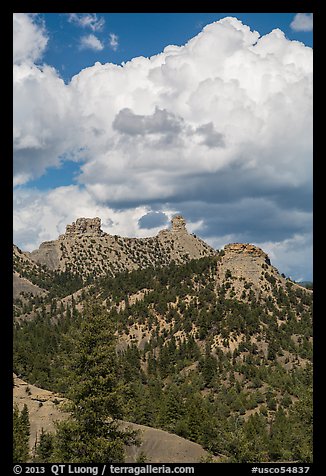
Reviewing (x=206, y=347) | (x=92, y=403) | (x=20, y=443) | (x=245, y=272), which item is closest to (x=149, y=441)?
(x=20, y=443)

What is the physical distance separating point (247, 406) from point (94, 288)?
8361 cm

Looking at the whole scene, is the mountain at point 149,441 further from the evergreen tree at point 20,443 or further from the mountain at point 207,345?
the evergreen tree at point 20,443

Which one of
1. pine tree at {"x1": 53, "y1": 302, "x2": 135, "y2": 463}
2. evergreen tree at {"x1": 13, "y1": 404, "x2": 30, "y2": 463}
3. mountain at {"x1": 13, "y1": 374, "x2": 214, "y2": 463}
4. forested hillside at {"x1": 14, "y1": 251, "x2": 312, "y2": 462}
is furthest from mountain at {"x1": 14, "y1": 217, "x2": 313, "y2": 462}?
pine tree at {"x1": 53, "y1": 302, "x2": 135, "y2": 463}

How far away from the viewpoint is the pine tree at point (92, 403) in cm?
2295

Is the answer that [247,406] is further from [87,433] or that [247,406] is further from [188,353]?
[87,433]

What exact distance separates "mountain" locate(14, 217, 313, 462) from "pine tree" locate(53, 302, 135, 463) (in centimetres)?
2620

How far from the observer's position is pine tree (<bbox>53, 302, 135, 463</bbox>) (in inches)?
904

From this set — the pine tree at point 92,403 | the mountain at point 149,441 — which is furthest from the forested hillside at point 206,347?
the pine tree at point 92,403

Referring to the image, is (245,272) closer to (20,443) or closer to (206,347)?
(206,347)

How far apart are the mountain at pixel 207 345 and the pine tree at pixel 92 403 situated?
2620cm

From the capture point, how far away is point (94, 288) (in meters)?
154

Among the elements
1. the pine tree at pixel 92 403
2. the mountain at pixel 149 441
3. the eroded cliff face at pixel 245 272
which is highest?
the eroded cliff face at pixel 245 272
